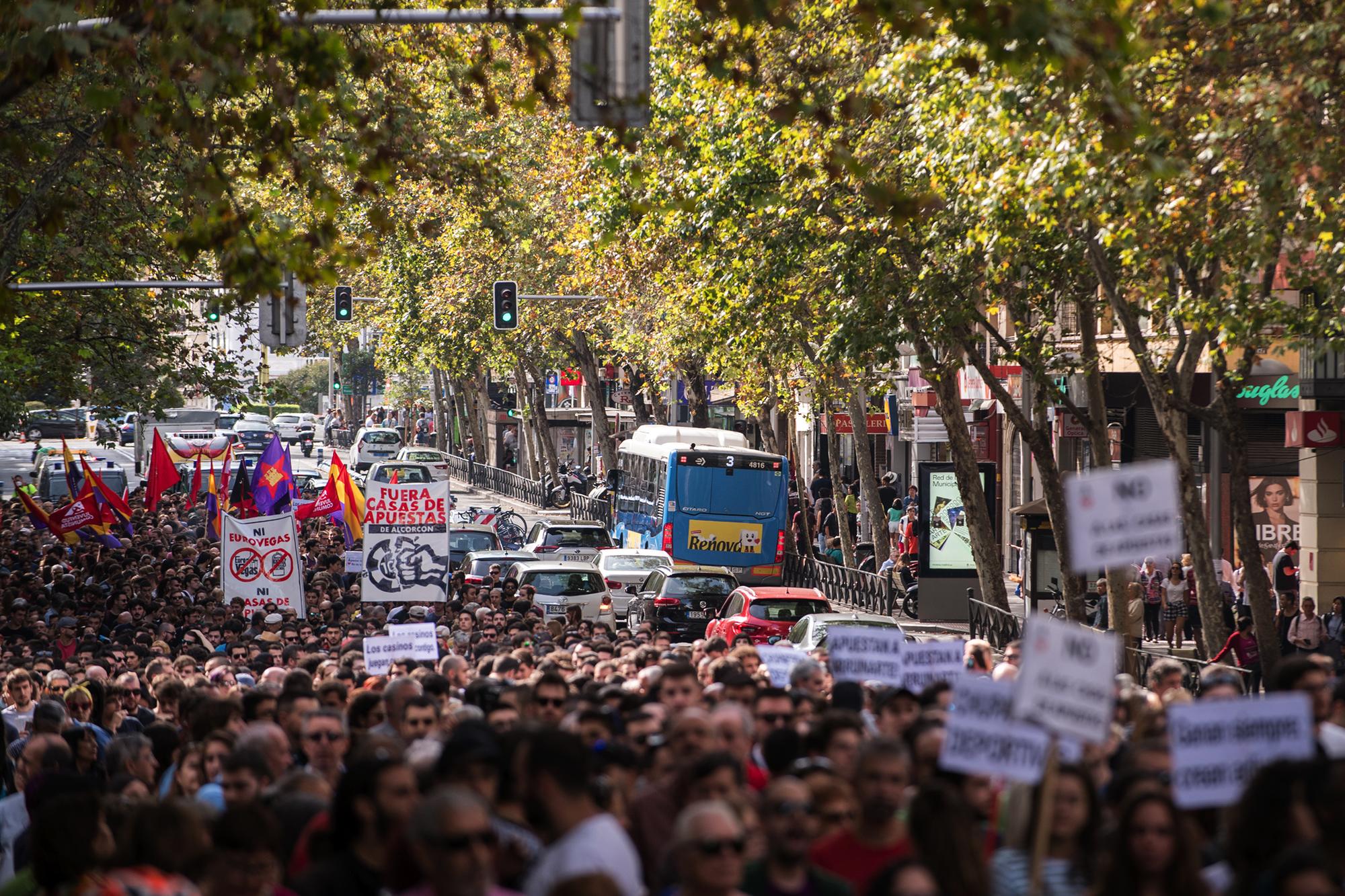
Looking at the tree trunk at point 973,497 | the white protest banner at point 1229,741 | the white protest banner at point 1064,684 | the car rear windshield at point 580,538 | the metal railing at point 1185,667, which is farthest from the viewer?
the car rear windshield at point 580,538

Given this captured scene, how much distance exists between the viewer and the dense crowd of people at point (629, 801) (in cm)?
601

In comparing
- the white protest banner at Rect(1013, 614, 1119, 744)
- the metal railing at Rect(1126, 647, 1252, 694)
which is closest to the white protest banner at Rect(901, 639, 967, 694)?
the white protest banner at Rect(1013, 614, 1119, 744)

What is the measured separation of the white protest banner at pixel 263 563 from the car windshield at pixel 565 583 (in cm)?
543

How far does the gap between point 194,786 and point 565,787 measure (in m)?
3.29

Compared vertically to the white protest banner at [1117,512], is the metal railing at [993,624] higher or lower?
lower

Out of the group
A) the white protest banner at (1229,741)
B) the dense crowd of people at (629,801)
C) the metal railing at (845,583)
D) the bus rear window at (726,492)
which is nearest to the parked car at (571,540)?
the bus rear window at (726,492)

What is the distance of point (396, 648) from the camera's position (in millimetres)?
14680

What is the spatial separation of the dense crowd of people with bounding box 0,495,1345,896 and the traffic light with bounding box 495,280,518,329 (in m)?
21.6

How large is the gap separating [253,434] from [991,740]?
75474 mm

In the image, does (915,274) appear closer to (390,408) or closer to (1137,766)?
(1137,766)

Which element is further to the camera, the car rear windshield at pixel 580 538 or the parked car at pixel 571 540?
the car rear windshield at pixel 580 538

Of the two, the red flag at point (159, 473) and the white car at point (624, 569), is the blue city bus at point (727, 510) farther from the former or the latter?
the red flag at point (159, 473)

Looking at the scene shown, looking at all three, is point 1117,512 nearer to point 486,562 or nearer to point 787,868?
point 787,868

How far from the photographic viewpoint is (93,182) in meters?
21.2
